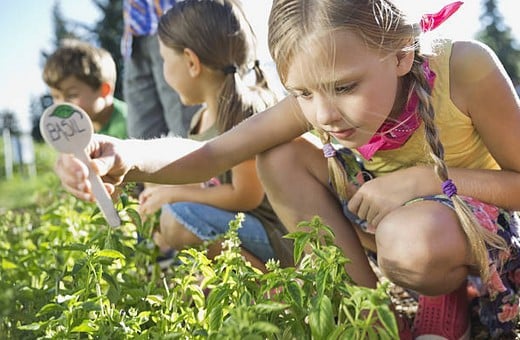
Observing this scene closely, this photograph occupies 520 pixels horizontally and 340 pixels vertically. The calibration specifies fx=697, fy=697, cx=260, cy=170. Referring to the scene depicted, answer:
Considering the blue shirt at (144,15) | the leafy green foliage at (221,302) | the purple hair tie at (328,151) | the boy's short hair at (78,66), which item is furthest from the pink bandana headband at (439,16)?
the boy's short hair at (78,66)

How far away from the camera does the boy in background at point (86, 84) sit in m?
3.58

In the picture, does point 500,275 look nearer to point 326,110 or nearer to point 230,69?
point 326,110

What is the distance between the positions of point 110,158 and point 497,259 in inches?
34.6

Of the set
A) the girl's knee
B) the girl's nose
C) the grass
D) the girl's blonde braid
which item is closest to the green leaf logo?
the girl's nose

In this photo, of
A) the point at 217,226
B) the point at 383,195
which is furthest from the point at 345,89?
the point at 217,226

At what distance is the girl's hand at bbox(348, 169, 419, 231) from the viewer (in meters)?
1.59

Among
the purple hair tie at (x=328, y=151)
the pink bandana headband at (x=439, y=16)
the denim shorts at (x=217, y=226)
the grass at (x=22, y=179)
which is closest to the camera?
the pink bandana headband at (x=439, y=16)

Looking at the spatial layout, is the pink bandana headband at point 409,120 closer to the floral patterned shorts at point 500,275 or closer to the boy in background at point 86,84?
the floral patterned shorts at point 500,275

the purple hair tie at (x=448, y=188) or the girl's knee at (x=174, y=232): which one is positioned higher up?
the purple hair tie at (x=448, y=188)

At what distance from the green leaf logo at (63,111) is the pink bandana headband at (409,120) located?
668 mm

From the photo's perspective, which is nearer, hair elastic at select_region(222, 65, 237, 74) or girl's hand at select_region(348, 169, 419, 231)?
girl's hand at select_region(348, 169, 419, 231)

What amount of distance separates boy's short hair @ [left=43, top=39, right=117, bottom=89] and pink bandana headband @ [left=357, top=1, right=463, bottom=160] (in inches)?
93.3

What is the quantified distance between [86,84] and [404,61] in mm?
2519

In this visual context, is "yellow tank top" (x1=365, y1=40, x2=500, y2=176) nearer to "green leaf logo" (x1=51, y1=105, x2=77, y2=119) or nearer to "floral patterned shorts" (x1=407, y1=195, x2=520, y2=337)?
"floral patterned shorts" (x1=407, y1=195, x2=520, y2=337)
